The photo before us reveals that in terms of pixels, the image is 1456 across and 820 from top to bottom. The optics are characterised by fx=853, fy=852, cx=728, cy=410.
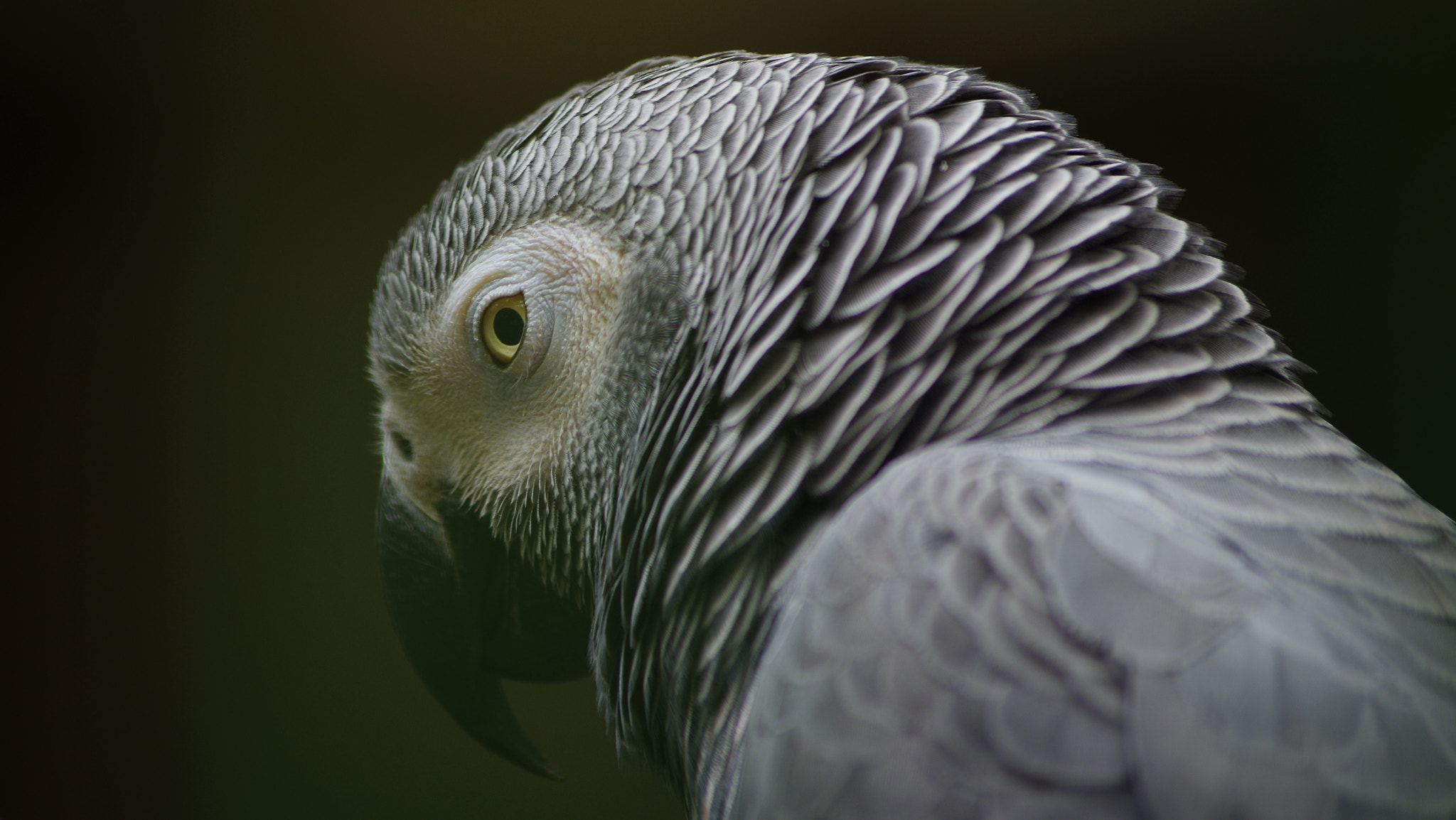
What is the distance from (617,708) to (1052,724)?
39 centimetres

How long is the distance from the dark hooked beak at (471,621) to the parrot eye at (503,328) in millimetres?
155

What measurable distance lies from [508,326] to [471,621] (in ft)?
0.90

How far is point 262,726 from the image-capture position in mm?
1452

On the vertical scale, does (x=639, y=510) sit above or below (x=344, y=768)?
above

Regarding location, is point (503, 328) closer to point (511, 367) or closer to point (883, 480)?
point (511, 367)

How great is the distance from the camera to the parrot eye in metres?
0.71

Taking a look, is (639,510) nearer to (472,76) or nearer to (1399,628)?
(1399,628)

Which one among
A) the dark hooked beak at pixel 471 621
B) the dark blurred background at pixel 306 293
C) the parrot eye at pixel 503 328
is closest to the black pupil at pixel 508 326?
the parrot eye at pixel 503 328

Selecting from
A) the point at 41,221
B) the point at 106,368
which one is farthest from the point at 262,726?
the point at 41,221

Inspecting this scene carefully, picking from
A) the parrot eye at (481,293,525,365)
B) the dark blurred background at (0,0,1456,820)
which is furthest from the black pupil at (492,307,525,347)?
the dark blurred background at (0,0,1456,820)

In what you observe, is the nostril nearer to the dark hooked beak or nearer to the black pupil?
the dark hooked beak

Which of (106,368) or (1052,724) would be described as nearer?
(1052,724)

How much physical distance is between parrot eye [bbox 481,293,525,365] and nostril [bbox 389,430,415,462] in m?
0.16

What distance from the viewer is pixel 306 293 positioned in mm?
1420
